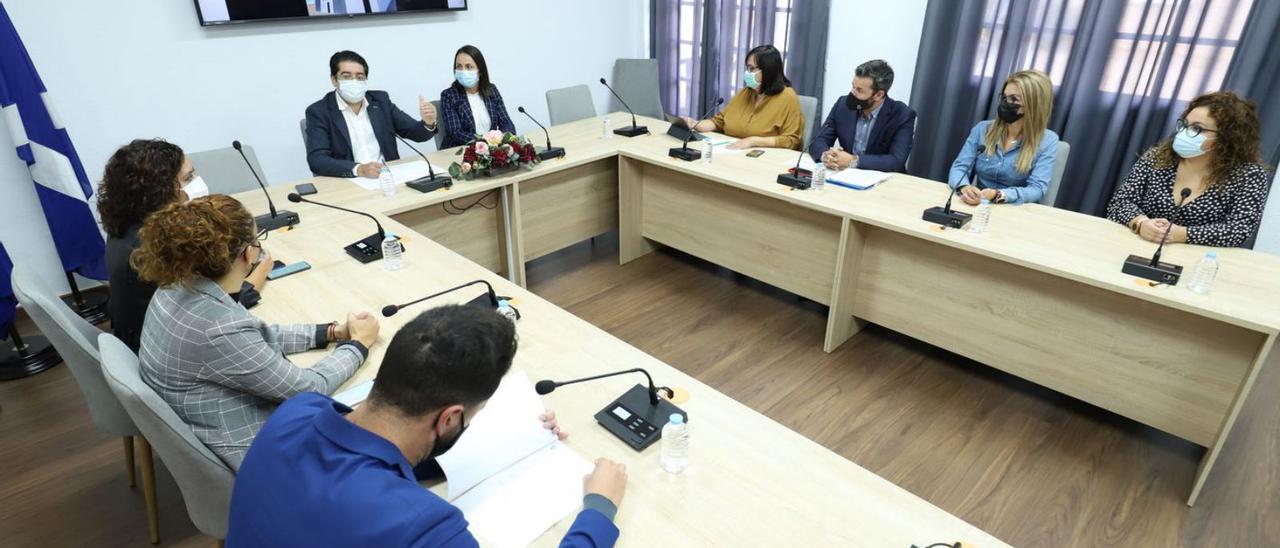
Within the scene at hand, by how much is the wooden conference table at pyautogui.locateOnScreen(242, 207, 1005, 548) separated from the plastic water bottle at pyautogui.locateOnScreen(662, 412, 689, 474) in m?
0.02

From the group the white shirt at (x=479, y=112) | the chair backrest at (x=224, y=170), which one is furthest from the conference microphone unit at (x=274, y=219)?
the white shirt at (x=479, y=112)

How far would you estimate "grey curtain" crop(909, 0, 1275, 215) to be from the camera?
3.43m

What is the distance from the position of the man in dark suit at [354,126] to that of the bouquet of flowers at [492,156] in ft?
1.37

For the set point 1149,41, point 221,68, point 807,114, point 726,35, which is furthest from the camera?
point 726,35

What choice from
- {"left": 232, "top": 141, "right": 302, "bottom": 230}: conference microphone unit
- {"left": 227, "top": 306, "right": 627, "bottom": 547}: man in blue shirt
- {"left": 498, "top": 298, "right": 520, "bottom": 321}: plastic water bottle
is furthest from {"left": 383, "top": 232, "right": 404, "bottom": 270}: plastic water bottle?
{"left": 227, "top": 306, "right": 627, "bottom": 547}: man in blue shirt

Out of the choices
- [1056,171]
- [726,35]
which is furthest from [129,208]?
[726,35]

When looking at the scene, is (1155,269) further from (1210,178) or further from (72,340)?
(72,340)

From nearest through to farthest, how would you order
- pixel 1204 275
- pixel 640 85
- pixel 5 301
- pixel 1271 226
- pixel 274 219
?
pixel 1204 275 < pixel 274 219 < pixel 5 301 < pixel 1271 226 < pixel 640 85

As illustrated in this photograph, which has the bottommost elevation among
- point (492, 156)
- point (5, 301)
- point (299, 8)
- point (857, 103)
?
point (5, 301)

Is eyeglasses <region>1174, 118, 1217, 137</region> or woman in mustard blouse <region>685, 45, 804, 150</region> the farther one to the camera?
woman in mustard blouse <region>685, 45, 804, 150</region>

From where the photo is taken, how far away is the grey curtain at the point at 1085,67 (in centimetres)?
343

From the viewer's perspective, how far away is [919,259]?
286 cm

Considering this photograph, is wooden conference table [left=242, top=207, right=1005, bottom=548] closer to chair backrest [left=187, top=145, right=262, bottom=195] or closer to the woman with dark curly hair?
the woman with dark curly hair

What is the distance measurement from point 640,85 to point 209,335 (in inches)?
177
